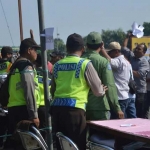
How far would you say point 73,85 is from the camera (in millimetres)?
4738


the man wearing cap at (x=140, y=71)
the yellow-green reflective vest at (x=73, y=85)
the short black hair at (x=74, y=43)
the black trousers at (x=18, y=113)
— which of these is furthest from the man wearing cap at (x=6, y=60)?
the yellow-green reflective vest at (x=73, y=85)

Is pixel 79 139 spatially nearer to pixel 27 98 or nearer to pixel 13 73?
pixel 27 98

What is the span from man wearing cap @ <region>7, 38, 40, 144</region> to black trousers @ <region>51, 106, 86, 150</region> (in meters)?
0.49

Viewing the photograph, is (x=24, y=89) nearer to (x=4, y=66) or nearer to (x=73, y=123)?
(x=73, y=123)

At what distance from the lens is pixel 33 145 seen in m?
4.96

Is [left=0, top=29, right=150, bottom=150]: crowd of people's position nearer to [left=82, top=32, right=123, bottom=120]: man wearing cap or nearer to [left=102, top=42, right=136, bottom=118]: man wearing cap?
[left=82, top=32, right=123, bottom=120]: man wearing cap

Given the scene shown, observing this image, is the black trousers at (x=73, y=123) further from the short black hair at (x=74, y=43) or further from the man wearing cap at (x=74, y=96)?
the short black hair at (x=74, y=43)

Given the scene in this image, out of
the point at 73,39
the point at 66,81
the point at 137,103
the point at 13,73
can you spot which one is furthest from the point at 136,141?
the point at 137,103

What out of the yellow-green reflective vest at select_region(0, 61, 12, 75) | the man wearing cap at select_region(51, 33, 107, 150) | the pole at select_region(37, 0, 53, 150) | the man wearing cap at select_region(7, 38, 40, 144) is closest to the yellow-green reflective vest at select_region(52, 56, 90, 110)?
the man wearing cap at select_region(51, 33, 107, 150)

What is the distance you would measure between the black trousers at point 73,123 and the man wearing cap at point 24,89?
49cm

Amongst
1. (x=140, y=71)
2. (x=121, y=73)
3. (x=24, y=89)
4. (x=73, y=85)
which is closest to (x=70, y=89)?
(x=73, y=85)

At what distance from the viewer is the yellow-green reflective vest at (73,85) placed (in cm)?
473

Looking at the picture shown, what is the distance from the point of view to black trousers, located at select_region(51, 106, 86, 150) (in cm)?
469

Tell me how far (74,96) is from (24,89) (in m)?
0.72
